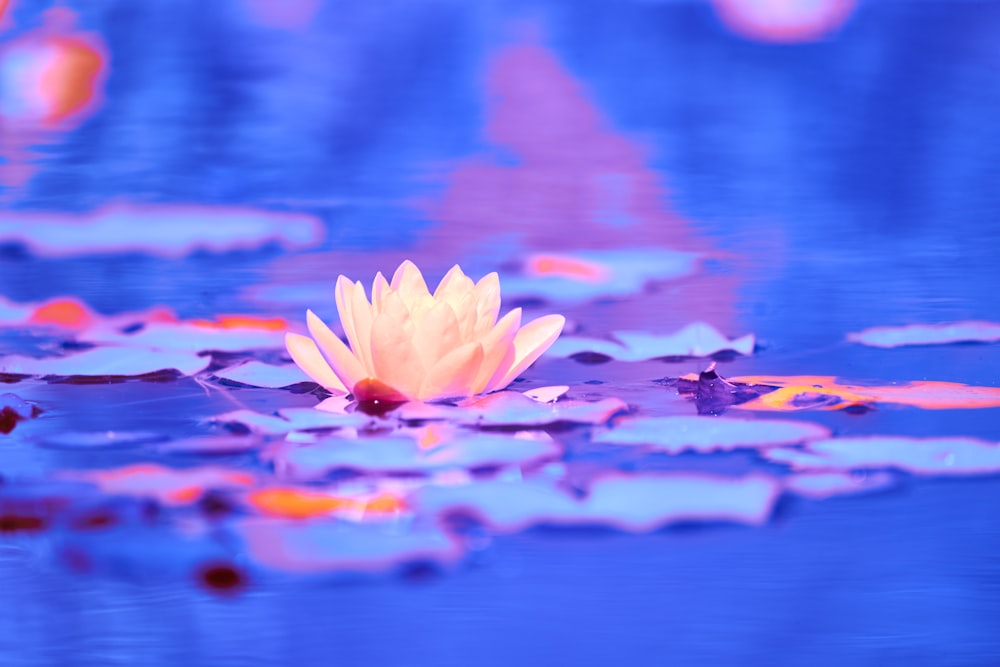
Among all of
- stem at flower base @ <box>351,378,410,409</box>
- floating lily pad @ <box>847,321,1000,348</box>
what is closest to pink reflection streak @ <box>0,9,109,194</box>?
stem at flower base @ <box>351,378,410,409</box>

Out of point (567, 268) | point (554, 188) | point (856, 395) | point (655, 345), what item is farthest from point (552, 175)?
point (856, 395)

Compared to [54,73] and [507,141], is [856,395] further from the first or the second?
[54,73]

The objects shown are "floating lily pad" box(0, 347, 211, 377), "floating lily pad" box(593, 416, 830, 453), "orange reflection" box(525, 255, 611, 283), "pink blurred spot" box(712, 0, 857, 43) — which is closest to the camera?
"floating lily pad" box(593, 416, 830, 453)

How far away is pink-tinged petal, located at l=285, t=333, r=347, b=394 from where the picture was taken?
2.26ft

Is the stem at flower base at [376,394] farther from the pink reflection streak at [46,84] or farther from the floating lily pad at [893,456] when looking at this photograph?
the pink reflection streak at [46,84]

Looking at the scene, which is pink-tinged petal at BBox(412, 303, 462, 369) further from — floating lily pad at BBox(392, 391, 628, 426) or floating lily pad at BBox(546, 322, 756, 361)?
floating lily pad at BBox(546, 322, 756, 361)

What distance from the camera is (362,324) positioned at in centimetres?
65

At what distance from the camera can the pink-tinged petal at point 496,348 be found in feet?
2.12

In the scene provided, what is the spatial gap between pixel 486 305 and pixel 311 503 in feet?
0.74

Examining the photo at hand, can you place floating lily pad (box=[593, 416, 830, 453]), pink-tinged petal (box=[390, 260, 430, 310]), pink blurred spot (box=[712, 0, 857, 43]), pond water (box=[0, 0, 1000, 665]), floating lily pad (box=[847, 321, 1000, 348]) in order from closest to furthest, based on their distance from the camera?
1. pond water (box=[0, 0, 1000, 665])
2. floating lily pad (box=[593, 416, 830, 453])
3. pink-tinged petal (box=[390, 260, 430, 310])
4. floating lily pad (box=[847, 321, 1000, 348])
5. pink blurred spot (box=[712, 0, 857, 43])

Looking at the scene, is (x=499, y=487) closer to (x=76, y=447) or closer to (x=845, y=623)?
(x=845, y=623)

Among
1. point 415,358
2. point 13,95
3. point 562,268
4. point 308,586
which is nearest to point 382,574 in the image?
point 308,586

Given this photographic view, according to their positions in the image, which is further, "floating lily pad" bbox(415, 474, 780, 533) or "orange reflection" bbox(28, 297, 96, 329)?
"orange reflection" bbox(28, 297, 96, 329)

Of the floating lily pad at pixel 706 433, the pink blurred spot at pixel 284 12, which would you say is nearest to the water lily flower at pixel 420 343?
the floating lily pad at pixel 706 433
